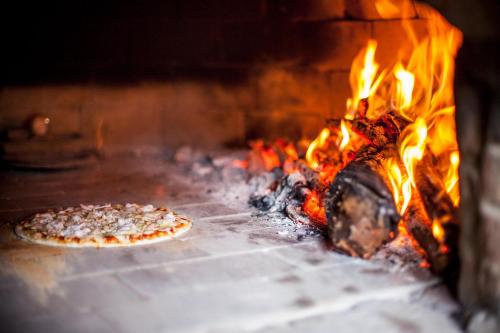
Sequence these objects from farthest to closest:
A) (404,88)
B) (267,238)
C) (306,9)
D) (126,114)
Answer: (126,114), (306,9), (404,88), (267,238)

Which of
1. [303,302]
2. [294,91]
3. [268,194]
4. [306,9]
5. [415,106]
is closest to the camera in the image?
[303,302]

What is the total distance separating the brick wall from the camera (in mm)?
5961

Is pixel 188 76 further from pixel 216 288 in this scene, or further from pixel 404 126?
pixel 216 288

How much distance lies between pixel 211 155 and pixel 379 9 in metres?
2.07

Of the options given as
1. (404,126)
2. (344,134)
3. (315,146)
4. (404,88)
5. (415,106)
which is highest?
(404,88)

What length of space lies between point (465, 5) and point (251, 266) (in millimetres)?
1587

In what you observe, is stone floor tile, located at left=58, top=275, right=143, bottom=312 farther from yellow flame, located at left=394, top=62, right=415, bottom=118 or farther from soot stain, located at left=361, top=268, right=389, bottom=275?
yellow flame, located at left=394, top=62, right=415, bottom=118

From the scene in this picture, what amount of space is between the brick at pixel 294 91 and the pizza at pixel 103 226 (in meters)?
2.39

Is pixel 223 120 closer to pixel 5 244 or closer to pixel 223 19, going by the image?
pixel 223 19

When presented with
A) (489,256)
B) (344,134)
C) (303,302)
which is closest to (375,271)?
(303,302)

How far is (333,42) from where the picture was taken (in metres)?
5.76

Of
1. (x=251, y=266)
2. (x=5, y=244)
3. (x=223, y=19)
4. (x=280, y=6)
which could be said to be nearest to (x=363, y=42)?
(x=280, y=6)

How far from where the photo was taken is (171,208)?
4.44m

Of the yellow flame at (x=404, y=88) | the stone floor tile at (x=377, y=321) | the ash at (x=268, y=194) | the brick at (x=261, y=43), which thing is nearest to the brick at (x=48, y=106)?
the ash at (x=268, y=194)
